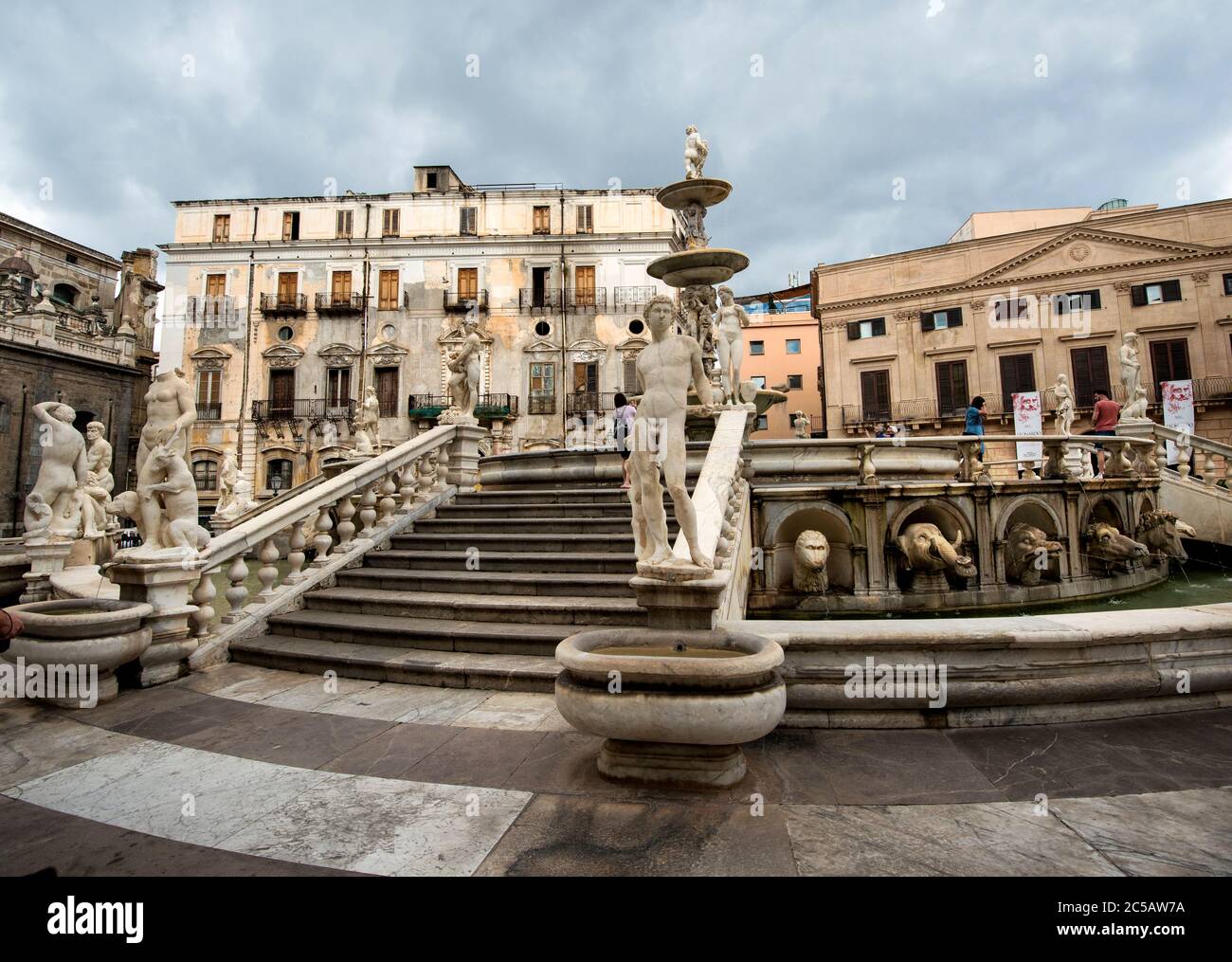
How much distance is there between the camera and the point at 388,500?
8.28m

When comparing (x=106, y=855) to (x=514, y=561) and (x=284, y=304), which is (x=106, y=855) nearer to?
(x=514, y=561)

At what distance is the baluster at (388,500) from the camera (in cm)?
828

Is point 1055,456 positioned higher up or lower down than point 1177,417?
lower down

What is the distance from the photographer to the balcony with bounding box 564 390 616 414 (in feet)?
103

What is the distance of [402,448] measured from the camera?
8781mm

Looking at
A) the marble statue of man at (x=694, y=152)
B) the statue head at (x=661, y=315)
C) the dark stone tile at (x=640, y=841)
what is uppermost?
the marble statue of man at (x=694, y=152)

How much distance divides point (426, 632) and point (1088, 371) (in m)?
31.5

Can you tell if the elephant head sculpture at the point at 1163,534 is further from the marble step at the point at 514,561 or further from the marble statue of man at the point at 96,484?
the marble statue of man at the point at 96,484

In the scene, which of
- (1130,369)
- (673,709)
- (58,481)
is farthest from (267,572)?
(1130,369)

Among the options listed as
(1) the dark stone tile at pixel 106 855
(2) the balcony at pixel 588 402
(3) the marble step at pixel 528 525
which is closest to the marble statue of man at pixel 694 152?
(3) the marble step at pixel 528 525

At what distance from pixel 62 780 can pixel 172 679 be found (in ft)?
6.26

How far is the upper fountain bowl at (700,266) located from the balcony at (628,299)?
21710 millimetres
